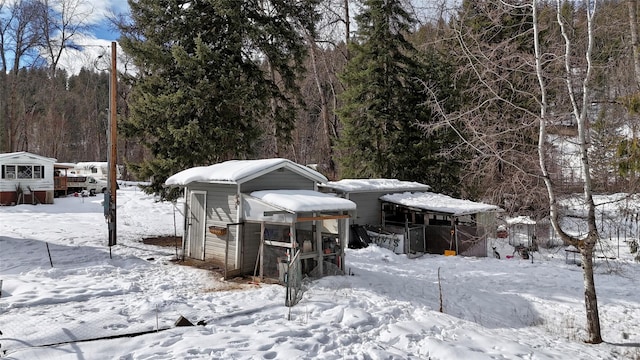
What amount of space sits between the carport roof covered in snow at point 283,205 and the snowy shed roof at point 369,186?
16.3 feet

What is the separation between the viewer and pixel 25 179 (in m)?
23.8

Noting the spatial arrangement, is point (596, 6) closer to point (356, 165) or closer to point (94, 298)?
point (94, 298)

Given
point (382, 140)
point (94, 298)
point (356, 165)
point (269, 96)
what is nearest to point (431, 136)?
point (382, 140)

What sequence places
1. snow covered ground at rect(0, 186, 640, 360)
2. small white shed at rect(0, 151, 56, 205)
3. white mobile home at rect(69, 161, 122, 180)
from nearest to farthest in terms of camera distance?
1. snow covered ground at rect(0, 186, 640, 360)
2. small white shed at rect(0, 151, 56, 205)
3. white mobile home at rect(69, 161, 122, 180)

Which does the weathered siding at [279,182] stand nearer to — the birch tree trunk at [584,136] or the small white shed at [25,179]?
the birch tree trunk at [584,136]

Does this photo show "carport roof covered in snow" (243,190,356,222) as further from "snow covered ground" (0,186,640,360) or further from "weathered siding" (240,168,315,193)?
"snow covered ground" (0,186,640,360)

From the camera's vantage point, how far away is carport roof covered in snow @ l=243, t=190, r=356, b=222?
10.0 meters

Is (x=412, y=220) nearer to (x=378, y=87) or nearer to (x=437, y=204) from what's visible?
(x=437, y=204)

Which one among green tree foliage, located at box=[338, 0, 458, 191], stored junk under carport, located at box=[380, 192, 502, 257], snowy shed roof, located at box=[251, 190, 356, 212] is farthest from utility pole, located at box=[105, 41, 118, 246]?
green tree foliage, located at box=[338, 0, 458, 191]

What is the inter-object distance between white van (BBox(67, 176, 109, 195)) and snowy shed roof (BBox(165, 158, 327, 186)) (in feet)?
78.1

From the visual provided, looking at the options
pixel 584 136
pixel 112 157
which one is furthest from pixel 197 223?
pixel 584 136

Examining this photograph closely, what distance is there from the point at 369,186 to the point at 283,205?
8329 mm

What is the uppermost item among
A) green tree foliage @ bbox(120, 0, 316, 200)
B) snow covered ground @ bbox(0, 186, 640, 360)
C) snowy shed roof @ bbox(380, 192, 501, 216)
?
green tree foliage @ bbox(120, 0, 316, 200)

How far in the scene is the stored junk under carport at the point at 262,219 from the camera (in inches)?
408
